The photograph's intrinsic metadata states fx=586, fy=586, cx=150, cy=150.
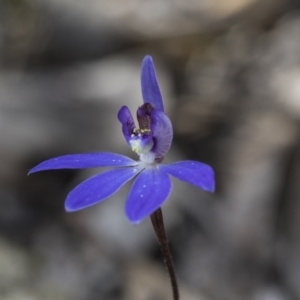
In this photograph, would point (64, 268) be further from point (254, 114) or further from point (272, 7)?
point (272, 7)

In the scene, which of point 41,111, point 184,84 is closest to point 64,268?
point 41,111

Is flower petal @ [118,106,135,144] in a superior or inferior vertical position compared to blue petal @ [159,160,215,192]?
superior

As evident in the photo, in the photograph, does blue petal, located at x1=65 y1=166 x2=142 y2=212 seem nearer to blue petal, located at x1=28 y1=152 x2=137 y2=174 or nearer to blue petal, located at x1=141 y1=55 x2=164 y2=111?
blue petal, located at x1=28 y1=152 x2=137 y2=174

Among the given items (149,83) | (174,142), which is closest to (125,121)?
(149,83)

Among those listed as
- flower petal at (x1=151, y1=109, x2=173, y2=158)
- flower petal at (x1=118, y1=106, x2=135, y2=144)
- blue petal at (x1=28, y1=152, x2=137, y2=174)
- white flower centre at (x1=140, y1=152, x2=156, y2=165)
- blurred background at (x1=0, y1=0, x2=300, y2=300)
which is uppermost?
blurred background at (x1=0, y1=0, x2=300, y2=300)

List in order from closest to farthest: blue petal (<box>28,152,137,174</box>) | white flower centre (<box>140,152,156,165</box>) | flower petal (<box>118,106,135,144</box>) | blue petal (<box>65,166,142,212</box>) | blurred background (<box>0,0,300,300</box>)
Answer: blue petal (<box>65,166,142,212</box>)
blue petal (<box>28,152,137,174</box>)
white flower centre (<box>140,152,156,165</box>)
flower petal (<box>118,106,135,144</box>)
blurred background (<box>0,0,300,300</box>)

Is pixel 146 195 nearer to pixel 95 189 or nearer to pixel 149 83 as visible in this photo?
pixel 95 189

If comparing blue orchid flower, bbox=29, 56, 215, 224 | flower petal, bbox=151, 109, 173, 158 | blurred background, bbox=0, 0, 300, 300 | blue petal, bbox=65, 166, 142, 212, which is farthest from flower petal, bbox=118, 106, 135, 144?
blurred background, bbox=0, 0, 300, 300
